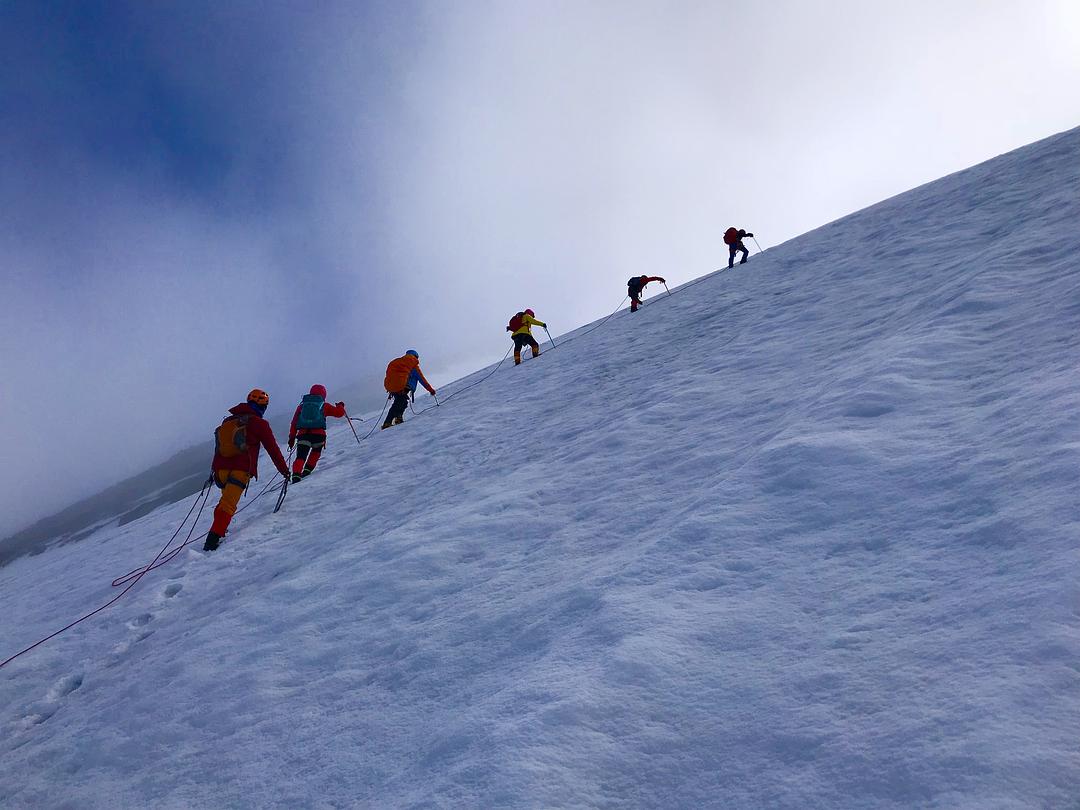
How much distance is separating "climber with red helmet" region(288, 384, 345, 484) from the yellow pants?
7.33 ft

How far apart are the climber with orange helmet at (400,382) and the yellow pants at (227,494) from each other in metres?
5.46

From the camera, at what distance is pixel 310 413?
10.6 meters

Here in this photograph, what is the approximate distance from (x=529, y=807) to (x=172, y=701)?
3293mm

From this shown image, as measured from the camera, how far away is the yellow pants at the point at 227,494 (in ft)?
25.9

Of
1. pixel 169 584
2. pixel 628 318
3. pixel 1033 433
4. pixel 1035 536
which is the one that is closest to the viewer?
pixel 1035 536

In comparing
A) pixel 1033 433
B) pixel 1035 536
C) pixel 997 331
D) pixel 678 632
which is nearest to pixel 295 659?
pixel 678 632

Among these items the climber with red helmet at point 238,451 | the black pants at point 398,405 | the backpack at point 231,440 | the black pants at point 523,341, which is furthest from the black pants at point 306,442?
the black pants at point 523,341

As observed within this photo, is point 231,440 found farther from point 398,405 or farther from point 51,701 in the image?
point 398,405

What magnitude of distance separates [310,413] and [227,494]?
2.73m

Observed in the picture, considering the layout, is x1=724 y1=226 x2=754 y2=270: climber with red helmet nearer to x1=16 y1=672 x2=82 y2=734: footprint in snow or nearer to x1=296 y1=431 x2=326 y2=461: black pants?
x1=296 y1=431 x2=326 y2=461: black pants

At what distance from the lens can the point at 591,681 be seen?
9.09 feet

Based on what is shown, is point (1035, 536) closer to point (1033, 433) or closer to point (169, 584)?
point (1033, 433)

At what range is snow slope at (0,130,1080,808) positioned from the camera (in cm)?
221

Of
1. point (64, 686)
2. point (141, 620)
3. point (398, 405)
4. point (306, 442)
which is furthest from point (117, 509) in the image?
point (64, 686)
